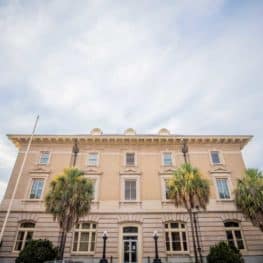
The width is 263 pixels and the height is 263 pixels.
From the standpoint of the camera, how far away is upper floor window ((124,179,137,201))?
20.3 m

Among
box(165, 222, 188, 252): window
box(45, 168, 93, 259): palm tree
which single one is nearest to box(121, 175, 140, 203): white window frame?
box(165, 222, 188, 252): window

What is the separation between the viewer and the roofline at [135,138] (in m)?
23.0

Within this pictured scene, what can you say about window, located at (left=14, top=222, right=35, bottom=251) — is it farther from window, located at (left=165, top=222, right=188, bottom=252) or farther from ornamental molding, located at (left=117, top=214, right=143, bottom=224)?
window, located at (left=165, top=222, right=188, bottom=252)

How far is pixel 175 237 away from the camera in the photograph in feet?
60.8

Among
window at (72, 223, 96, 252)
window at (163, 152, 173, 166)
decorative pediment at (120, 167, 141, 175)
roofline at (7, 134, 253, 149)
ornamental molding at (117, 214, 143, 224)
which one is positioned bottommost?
window at (72, 223, 96, 252)

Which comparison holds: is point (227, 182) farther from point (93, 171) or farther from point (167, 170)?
point (93, 171)

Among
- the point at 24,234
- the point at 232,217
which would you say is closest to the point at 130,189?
the point at 232,217

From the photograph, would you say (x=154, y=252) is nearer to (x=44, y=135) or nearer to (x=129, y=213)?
(x=129, y=213)

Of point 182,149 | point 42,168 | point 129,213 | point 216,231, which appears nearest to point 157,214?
point 129,213

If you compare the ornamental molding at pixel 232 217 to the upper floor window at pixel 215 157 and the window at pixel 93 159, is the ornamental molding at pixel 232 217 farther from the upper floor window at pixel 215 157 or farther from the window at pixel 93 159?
the window at pixel 93 159

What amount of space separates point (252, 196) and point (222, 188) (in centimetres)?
447

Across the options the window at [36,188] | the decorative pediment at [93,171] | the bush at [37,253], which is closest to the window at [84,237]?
the bush at [37,253]

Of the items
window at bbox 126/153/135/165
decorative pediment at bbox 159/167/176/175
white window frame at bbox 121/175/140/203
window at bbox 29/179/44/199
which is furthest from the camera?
window at bbox 126/153/135/165

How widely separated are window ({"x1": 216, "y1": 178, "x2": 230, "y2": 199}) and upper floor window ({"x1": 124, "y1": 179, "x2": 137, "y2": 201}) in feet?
29.1
